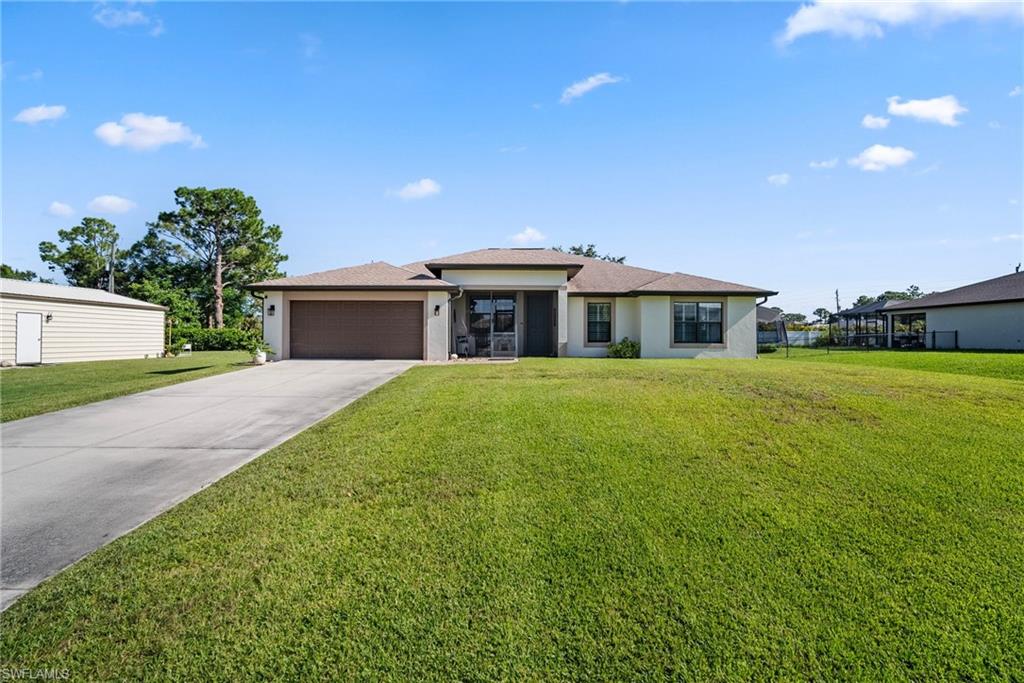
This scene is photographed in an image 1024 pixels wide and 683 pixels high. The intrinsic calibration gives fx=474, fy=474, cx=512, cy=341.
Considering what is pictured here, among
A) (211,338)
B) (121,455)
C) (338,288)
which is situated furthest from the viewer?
(211,338)

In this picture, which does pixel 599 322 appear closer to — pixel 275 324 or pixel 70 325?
pixel 275 324

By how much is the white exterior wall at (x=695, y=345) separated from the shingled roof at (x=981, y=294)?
13.9 meters

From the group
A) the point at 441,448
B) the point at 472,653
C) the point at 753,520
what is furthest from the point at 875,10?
the point at 472,653

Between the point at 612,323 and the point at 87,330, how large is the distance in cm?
2265

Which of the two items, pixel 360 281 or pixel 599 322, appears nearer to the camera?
pixel 360 281

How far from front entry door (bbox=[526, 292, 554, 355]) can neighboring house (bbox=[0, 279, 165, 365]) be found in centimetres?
1909

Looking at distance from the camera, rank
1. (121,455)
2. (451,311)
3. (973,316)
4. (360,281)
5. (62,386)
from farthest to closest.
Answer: (973,316) < (451,311) < (360,281) < (62,386) < (121,455)

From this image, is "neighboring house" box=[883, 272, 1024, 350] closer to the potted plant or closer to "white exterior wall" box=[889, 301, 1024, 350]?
"white exterior wall" box=[889, 301, 1024, 350]

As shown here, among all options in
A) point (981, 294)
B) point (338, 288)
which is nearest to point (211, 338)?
point (338, 288)

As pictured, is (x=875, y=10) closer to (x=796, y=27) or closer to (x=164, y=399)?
(x=796, y=27)

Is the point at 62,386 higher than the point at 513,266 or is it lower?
lower

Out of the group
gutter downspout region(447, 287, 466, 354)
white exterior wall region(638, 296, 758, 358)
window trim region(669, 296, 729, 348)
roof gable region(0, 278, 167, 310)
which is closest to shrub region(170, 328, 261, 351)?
roof gable region(0, 278, 167, 310)

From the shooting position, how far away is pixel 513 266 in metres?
17.2

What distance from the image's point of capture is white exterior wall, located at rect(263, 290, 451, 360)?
16547mm
